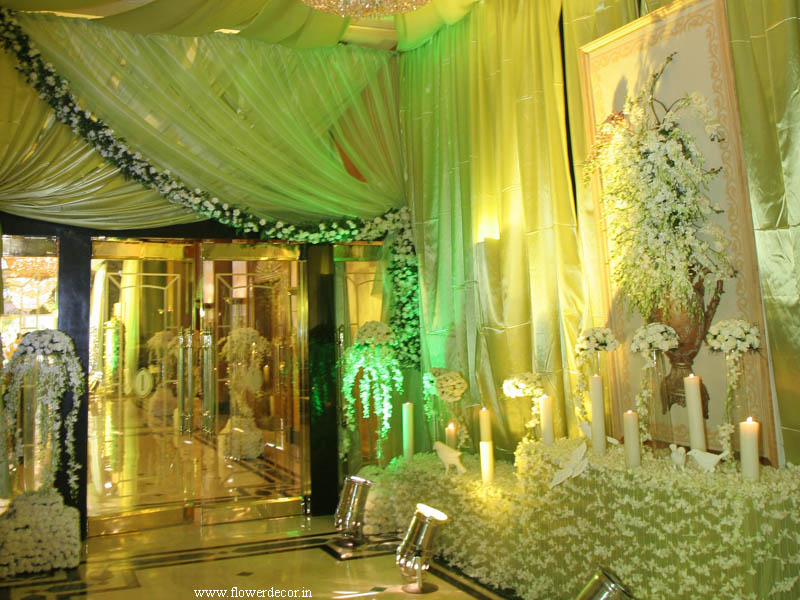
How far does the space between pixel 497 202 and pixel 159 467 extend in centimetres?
341

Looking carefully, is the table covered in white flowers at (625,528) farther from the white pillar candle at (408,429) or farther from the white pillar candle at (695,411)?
the white pillar candle at (408,429)

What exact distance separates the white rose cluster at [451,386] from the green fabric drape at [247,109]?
173cm

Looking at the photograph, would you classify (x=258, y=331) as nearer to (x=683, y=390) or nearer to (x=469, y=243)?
(x=469, y=243)

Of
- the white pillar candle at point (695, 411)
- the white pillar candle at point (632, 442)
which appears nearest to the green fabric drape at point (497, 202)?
the white pillar candle at point (632, 442)

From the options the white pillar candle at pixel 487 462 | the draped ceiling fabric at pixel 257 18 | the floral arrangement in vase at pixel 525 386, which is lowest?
the white pillar candle at pixel 487 462

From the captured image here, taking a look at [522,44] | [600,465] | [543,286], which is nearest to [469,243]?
[543,286]

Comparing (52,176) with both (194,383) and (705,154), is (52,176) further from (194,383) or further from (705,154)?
(705,154)

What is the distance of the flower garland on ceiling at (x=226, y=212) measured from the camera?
5.16 meters

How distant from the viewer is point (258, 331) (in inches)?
241

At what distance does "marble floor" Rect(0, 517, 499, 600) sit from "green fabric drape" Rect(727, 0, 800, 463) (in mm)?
1965

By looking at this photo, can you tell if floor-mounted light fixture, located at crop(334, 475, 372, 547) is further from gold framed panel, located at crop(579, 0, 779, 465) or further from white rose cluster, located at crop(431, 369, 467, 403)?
gold framed panel, located at crop(579, 0, 779, 465)

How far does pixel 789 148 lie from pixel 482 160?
2396 mm

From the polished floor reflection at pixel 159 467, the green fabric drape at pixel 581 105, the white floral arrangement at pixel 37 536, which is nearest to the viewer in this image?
the green fabric drape at pixel 581 105

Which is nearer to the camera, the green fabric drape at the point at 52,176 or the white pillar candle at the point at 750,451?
the white pillar candle at the point at 750,451
